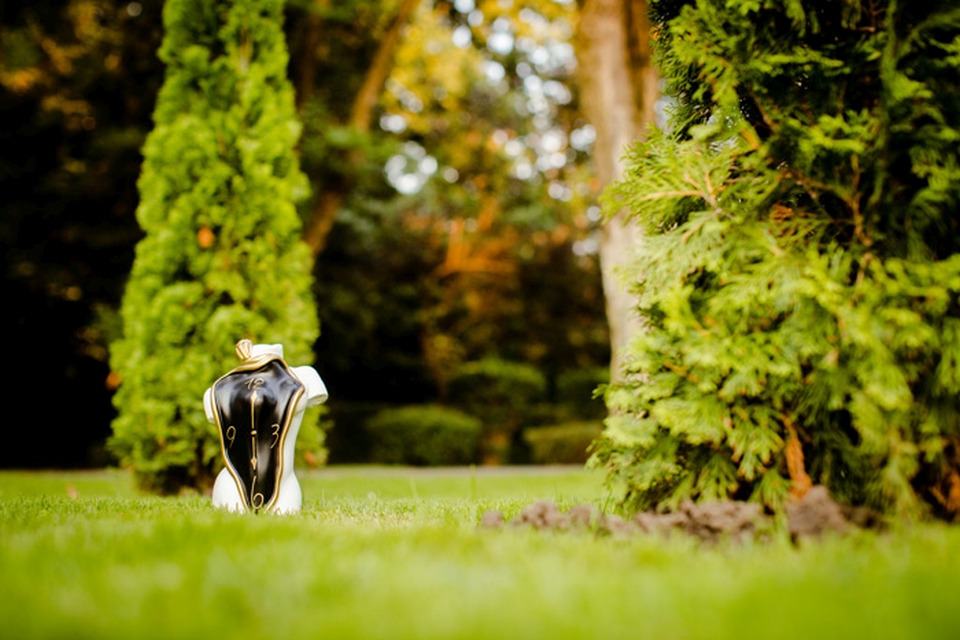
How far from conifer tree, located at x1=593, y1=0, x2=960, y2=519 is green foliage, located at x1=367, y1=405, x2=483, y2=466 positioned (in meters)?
12.3

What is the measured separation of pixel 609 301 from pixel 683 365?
16.1ft

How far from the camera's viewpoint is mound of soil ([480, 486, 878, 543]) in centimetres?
263

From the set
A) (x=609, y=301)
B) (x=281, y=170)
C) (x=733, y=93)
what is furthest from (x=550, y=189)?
(x=733, y=93)

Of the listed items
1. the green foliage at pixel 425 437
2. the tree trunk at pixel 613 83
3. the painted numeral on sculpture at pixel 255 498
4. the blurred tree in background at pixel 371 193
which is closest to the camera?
the painted numeral on sculpture at pixel 255 498

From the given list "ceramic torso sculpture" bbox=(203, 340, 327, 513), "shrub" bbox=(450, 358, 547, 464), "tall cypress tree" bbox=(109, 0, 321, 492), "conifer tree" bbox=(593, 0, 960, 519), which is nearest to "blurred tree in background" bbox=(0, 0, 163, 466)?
"tall cypress tree" bbox=(109, 0, 321, 492)

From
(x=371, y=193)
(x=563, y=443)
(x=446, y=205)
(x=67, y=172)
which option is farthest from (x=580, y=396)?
(x=67, y=172)

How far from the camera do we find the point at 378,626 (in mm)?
1713

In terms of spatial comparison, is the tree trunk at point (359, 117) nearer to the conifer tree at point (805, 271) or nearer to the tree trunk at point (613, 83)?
the tree trunk at point (613, 83)

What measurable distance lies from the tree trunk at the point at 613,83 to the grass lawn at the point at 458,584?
5.80 m

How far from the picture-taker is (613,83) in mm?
8539

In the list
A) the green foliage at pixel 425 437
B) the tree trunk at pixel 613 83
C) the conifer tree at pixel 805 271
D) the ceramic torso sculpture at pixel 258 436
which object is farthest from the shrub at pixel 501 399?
the conifer tree at pixel 805 271

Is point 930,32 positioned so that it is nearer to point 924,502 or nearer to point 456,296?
point 924,502

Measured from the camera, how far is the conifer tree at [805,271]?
9.19ft

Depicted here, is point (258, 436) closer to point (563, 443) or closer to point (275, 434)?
point (275, 434)
